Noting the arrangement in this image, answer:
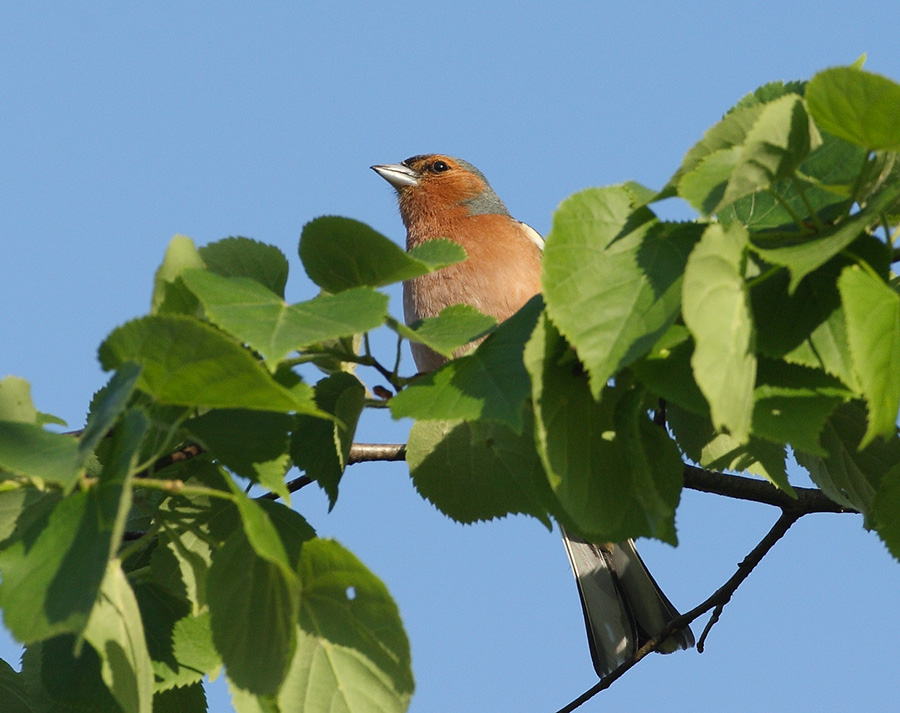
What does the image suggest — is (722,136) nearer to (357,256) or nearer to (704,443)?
(357,256)

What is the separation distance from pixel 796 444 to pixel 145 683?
5.02ft

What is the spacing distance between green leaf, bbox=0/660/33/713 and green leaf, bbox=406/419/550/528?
5.19 ft

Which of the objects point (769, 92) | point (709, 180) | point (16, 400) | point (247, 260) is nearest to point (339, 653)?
point (247, 260)

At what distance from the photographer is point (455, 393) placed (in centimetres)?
249

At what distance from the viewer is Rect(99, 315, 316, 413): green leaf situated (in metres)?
2.10

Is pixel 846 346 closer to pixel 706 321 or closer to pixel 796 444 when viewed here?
pixel 796 444

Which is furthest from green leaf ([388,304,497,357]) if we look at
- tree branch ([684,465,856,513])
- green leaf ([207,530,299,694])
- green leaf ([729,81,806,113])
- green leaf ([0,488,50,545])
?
tree branch ([684,465,856,513])

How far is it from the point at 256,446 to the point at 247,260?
0.58m

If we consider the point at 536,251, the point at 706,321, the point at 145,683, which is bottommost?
the point at 145,683

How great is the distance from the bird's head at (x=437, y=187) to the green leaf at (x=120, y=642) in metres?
6.05

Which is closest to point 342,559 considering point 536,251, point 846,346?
point 846,346

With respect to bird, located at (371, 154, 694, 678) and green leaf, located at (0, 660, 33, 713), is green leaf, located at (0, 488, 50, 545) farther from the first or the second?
bird, located at (371, 154, 694, 678)

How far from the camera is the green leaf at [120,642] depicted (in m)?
2.22

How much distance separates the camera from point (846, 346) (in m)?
2.25
